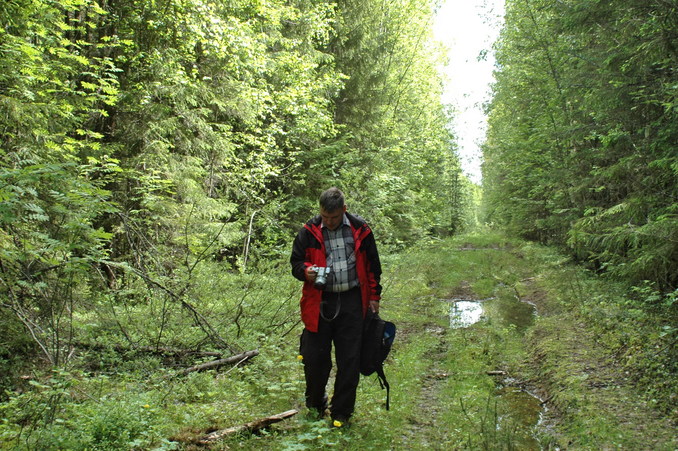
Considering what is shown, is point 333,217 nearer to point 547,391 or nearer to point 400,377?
point 400,377

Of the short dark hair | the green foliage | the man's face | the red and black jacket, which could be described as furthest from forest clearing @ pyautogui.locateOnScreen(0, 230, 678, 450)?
the short dark hair

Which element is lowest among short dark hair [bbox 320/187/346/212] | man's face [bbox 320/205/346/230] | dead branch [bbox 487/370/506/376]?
dead branch [bbox 487/370/506/376]

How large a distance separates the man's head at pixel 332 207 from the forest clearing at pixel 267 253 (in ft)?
6.46

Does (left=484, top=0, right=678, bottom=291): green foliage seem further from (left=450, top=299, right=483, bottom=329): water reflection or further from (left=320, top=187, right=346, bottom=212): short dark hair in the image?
(left=320, top=187, right=346, bottom=212): short dark hair

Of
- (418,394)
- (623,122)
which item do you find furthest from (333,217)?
(623,122)

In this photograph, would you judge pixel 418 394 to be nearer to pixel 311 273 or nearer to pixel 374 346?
pixel 374 346

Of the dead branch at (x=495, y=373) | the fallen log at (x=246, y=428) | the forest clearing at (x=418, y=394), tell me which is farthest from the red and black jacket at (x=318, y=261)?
the dead branch at (x=495, y=373)

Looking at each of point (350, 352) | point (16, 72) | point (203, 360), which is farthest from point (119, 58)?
point (350, 352)

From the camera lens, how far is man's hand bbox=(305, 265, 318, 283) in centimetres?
412

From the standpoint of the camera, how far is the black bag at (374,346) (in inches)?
172

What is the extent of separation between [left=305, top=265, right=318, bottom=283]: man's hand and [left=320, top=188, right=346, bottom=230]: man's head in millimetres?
487

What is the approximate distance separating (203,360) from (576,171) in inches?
445

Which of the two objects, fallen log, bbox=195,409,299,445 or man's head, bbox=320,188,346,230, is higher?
man's head, bbox=320,188,346,230

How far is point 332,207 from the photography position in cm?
419
